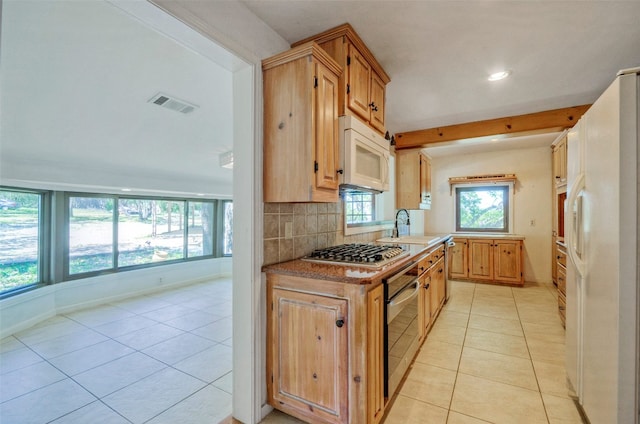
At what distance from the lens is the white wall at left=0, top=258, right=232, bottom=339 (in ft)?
10.6

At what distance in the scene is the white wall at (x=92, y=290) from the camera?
3.22 meters

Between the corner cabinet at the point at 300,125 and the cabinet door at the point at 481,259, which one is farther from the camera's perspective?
the cabinet door at the point at 481,259

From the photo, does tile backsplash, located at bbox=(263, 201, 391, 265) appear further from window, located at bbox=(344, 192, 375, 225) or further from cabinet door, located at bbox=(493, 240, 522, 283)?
cabinet door, located at bbox=(493, 240, 522, 283)

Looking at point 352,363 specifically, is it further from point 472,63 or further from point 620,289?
point 472,63

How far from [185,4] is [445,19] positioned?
1552 millimetres

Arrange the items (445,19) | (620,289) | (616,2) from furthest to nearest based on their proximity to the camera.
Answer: (445,19) → (616,2) → (620,289)

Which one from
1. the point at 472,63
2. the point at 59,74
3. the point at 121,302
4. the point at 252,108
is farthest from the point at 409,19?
the point at 121,302

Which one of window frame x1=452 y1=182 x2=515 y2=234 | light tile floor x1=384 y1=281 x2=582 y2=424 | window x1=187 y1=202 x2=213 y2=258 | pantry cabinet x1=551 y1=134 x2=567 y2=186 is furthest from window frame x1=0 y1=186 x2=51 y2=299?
window frame x1=452 y1=182 x2=515 y2=234

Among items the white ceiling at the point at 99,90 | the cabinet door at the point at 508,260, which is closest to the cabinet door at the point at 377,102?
the white ceiling at the point at 99,90

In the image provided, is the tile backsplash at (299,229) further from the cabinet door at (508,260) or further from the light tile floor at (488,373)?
the cabinet door at (508,260)

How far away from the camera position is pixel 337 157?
1.87 metres

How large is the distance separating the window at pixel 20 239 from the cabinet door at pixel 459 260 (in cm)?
653

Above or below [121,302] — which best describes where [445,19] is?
above

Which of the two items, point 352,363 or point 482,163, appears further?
point 482,163
